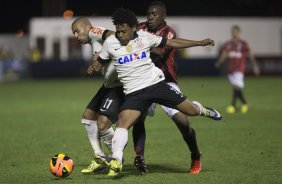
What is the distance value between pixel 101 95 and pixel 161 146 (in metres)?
3.27

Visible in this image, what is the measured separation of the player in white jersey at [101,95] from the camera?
995 centimetres

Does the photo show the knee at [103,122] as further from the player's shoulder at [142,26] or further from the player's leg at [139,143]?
the player's shoulder at [142,26]

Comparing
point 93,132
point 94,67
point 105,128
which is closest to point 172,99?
point 94,67

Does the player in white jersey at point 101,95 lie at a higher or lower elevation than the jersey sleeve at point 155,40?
lower

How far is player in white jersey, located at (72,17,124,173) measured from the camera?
9.95 meters

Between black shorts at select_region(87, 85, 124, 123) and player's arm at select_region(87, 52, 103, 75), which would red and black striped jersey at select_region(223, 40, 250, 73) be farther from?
player's arm at select_region(87, 52, 103, 75)

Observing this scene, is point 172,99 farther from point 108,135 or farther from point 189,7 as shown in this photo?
point 189,7

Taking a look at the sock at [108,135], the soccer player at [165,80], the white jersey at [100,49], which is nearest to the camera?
the white jersey at [100,49]

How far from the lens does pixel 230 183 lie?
9.00 m

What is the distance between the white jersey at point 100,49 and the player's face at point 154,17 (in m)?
0.76

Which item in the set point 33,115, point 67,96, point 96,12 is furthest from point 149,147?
point 96,12

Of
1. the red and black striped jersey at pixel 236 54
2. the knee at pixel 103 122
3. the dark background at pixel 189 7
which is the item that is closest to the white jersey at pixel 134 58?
the knee at pixel 103 122

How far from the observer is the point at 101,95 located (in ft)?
33.6

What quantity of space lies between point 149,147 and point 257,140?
2.17 m
